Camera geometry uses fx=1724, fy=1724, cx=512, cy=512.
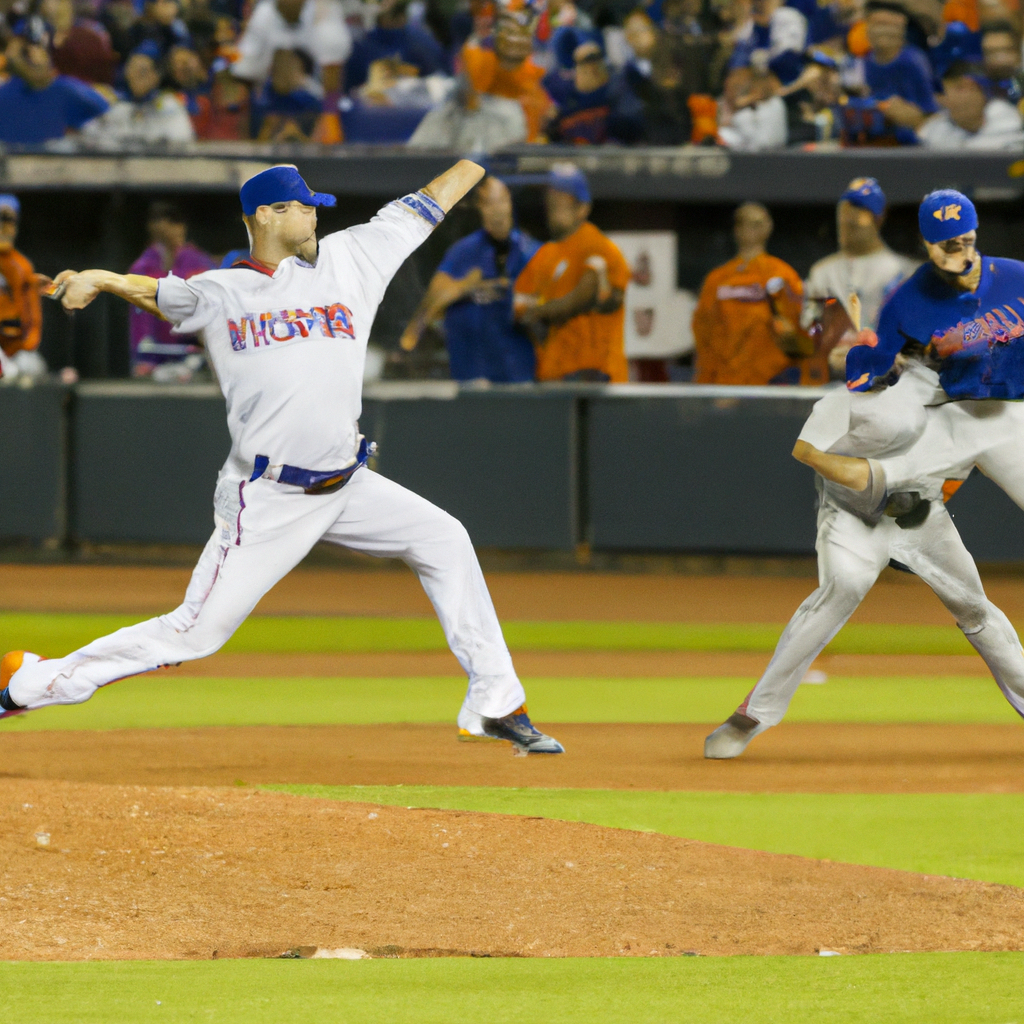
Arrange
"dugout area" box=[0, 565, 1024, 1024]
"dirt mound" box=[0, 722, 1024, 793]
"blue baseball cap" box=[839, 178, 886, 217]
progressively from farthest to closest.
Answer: "blue baseball cap" box=[839, 178, 886, 217]
"dirt mound" box=[0, 722, 1024, 793]
"dugout area" box=[0, 565, 1024, 1024]

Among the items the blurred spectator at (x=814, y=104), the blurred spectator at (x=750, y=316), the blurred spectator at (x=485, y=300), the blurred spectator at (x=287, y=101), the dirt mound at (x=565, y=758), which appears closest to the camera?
the dirt mound at (x=565, y=758)

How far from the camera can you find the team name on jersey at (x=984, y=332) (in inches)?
229

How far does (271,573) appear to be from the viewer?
5316mm

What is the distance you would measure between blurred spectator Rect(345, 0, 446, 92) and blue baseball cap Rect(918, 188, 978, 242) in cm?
777

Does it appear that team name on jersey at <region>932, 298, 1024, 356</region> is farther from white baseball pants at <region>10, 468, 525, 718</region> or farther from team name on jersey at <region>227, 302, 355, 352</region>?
team name on jersey at <region>227, 302, 355, 352</region>

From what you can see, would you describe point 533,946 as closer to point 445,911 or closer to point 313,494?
point 445,911

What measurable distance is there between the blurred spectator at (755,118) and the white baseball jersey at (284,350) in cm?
679

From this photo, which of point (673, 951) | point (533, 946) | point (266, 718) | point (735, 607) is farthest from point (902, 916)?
point (735, 607)

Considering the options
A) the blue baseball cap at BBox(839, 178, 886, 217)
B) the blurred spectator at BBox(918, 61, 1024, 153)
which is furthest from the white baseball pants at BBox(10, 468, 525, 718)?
the blurred spectator at BBox(918, 61, 1024, 153)

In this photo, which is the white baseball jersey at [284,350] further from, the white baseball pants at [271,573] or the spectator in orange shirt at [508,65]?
the spectator in orange shirt at [508,65]

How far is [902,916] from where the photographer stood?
429cm

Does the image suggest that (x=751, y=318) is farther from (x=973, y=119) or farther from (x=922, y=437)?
(x=922, y=437)

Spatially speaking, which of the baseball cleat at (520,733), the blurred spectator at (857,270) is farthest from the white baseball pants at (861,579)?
→ the blurred spectator at (857,270)

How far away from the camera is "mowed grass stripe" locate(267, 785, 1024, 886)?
16.5 feet
